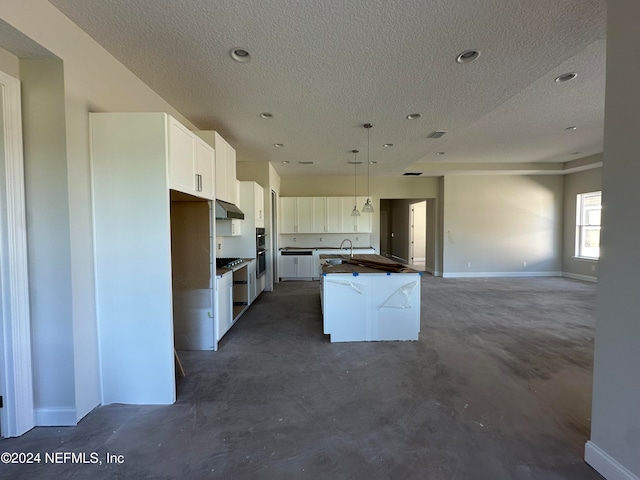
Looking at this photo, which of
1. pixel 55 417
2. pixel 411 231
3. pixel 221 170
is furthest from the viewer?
pixel 411 231

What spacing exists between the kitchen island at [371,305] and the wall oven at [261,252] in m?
2.21

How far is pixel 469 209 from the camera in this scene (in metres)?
7.44

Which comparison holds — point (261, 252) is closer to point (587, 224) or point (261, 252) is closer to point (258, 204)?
point (258, 204)

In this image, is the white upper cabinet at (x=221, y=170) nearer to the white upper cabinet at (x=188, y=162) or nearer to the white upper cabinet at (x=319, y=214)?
the white upper cabinet at (x=188, y=162)

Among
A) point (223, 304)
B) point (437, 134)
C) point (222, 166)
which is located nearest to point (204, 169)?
point (222, 166)

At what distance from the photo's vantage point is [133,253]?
81.7 inches

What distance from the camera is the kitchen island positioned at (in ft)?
10.7

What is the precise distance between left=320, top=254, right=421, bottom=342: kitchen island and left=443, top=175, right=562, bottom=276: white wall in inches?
190

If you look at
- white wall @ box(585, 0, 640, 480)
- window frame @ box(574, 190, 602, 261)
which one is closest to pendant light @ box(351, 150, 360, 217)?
white wall @ box(585, 0, 640, 480)

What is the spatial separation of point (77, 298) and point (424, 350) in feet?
10.5

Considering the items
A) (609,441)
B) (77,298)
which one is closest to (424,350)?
(609,441)

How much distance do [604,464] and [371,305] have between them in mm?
2083

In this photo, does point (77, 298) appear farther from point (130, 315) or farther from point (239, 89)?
point (239, 89)

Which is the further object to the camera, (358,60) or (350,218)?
(350,218)
